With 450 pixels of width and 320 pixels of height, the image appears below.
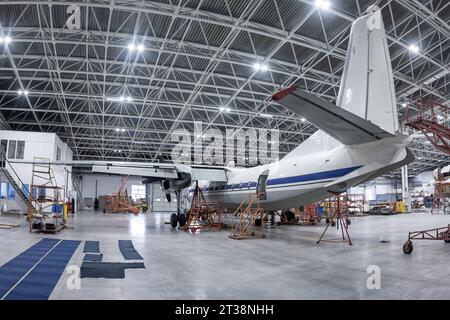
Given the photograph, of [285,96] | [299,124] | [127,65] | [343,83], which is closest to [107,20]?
[127,65]

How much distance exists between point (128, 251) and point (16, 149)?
26832mm

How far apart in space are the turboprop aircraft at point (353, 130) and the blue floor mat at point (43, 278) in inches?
208

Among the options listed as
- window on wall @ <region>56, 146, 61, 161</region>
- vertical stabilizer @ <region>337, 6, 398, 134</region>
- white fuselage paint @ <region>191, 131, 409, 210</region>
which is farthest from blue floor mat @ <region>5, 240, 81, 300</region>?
window on wall @ <region>56, 146, 61, 161</region>

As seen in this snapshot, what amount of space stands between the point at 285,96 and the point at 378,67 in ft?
15.6

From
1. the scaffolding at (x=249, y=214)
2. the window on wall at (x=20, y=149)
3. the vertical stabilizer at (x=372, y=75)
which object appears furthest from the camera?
the window on wall at (x=20, y=149)

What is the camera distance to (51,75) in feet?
75.0

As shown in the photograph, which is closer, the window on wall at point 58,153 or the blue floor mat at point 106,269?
the blue floor mat at point 106,269

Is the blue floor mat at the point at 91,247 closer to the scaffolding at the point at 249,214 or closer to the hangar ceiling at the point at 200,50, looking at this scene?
the scaffolding at the point at 249,214

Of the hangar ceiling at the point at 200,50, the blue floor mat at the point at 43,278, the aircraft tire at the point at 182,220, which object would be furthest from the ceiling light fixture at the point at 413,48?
the blue floor mat at the point at 43,278

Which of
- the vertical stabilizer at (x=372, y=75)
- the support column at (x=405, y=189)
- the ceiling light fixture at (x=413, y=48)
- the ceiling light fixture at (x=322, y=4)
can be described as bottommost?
the support column at (x=405, y=189)

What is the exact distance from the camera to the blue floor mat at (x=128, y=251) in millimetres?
8777

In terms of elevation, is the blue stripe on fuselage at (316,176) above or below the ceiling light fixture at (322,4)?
below

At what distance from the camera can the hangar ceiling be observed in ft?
52.8

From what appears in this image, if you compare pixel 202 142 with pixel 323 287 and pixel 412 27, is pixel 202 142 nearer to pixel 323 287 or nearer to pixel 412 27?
pixel 412 27
